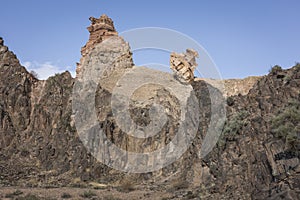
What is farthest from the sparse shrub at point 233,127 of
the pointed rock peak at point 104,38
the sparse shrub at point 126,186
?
the pointed rock peak at point 104,38

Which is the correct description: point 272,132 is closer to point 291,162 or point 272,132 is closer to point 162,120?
point 291,162

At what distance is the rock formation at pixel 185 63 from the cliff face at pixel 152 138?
12.0 ft

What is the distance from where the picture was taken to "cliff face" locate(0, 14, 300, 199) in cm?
1259

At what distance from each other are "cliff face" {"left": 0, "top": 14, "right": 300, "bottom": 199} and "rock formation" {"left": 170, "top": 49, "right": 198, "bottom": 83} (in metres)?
3.67

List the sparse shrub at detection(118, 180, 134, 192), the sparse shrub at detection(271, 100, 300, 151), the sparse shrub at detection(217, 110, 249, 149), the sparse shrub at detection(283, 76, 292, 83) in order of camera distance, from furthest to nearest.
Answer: the sparse shrub at detection(118, 180, 134, 192) < the sparse shrub at detection(217, 110, 249, 149) < the sparse shrub at detection(283, 76, 292, 83) < the sparse shrub at detection(271, 100, 300, 151)

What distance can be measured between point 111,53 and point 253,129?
33.2m

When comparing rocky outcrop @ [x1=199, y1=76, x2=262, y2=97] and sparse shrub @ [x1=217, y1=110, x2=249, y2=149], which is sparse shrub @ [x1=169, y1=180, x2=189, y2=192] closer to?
sparse shrub @ [x1=217, y1=110, x2=249, y2=149]

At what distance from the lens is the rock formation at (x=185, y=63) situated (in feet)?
131

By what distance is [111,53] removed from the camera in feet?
151

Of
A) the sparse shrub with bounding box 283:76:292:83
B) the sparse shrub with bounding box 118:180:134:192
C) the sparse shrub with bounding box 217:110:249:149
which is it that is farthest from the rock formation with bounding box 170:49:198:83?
the sparse shrub with bounding box 283:76:292:83

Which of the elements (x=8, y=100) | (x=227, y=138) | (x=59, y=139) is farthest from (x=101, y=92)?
(x=227, y=138)

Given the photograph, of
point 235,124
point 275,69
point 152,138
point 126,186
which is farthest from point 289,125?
point 152,138

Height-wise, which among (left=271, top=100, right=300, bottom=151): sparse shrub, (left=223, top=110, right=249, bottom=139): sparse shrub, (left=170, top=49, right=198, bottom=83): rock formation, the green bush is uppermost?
(left=170, top=49, right=198, bottom=83): rock formation

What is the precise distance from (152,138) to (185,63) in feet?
38.8
